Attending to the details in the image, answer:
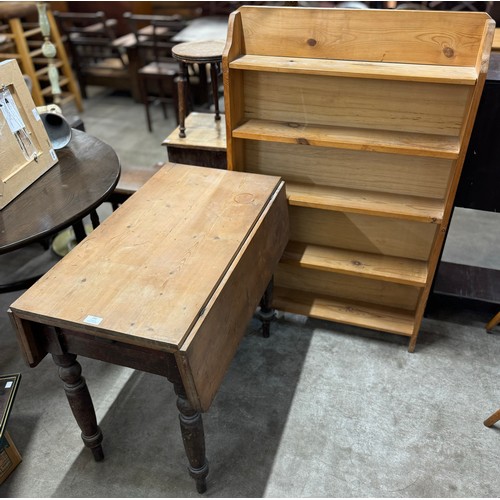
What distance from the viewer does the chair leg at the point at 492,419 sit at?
1821 millimetres

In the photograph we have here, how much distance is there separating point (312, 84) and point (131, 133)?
295cm

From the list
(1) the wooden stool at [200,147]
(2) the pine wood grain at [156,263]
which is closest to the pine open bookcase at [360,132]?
(1) the wooden stool at [200,147]

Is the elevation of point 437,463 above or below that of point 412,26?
below

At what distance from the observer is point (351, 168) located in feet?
6.81

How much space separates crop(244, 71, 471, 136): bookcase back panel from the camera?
5.86 ft

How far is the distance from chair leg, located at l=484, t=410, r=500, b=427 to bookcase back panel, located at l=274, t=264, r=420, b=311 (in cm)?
61

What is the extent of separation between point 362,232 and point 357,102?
1.99 ft

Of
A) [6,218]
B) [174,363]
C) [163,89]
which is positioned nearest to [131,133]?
[163,89]

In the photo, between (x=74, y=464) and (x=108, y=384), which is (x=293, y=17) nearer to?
(x=108, y=384)

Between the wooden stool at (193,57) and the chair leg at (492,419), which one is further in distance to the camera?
the wooden stool at (193,57)

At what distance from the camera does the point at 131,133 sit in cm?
449

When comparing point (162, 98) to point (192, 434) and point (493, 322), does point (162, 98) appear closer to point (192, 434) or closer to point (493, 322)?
point (493, 322)

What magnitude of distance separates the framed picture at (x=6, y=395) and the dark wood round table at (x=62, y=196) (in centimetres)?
53

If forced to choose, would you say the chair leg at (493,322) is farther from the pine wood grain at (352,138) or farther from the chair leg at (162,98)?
the chair leg at (162,98)
